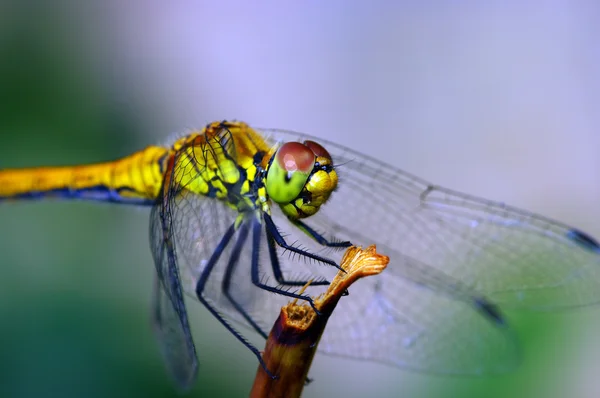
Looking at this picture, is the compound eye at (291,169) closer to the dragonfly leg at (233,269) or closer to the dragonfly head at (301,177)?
the dragonfly head at (301,177)

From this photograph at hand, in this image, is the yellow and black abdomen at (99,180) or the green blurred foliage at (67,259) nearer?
the yellow and black abdomen at (99,180)

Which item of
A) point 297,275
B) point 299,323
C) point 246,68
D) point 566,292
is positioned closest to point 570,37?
point 246,68

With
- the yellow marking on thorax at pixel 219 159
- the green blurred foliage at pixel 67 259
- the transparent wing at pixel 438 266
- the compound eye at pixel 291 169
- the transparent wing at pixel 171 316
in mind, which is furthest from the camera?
the green blurred foliage at pixel 67 259

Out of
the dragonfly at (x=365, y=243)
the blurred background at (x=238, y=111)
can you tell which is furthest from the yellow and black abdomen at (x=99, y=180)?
the blurred background at (x=238, y=111)

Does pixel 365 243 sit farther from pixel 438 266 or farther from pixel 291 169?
pixel 291 169

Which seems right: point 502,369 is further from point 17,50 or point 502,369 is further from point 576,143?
point 17,50

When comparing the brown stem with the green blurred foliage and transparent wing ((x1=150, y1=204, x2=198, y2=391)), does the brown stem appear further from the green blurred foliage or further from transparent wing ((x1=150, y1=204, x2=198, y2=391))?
the green blurred foliage

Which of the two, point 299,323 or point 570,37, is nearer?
point 299,323

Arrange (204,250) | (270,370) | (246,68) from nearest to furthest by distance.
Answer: (270,370) → (204,250) → (246,68)
